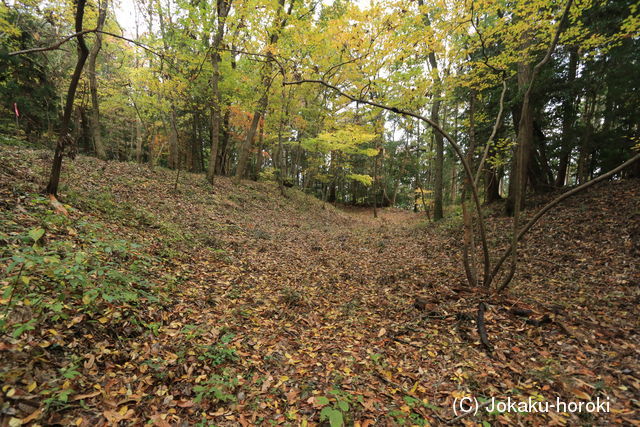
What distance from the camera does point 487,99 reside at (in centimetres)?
1083

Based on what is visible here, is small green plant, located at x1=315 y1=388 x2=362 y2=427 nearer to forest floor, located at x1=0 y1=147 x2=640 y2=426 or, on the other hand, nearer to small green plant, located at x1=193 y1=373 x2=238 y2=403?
forest floor, located at x1=0 y1=147 x2=640 y2=426

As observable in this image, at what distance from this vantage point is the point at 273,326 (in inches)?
166

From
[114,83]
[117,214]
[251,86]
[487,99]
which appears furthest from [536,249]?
[114,83]

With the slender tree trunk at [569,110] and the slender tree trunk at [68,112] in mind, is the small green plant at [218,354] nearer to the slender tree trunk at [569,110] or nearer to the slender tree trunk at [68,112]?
the slender tree trunk at [68,112]

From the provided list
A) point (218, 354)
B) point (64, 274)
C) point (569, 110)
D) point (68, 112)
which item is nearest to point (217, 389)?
point (218, 354)

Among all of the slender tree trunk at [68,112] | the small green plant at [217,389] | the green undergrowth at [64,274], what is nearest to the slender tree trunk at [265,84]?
the slender tree trunk at [68,112]

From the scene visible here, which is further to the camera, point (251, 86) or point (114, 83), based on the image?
point (114, 83)

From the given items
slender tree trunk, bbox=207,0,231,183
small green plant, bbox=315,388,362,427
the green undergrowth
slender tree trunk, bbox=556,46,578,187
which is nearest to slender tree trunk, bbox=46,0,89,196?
the green undergrowth

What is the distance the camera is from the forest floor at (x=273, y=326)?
2.54 m

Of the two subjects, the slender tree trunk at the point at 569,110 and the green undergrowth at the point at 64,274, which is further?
the slender tree trunk at the point at 569,110

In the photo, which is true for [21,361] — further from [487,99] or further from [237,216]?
[487,99]

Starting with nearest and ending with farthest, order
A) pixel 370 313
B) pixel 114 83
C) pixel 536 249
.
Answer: pixel 370 313, pixel 536 249, pixel 114 83

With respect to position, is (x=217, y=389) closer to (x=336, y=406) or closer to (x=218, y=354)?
(x=218, y=354)

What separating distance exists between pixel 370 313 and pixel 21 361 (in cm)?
440
